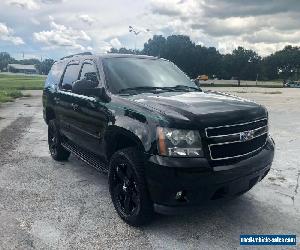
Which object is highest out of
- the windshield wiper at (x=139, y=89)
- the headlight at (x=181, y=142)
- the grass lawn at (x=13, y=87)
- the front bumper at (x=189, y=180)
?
the windshield wiper at (x=139, y=89)

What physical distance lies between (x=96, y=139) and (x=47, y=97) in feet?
9.04

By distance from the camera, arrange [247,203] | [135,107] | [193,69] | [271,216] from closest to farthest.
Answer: [135,107] → [271,216] → [247,203] → [193,69]

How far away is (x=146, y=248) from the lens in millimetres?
3977

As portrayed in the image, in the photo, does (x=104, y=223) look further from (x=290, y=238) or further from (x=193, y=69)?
(x=193, y=69)

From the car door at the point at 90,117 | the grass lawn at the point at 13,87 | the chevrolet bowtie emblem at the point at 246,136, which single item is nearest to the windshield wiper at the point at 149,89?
the car door at the point at 90,117

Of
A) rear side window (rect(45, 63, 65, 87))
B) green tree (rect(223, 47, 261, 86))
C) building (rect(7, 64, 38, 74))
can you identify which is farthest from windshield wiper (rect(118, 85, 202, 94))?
building (rect(7, 64, 38, 74))

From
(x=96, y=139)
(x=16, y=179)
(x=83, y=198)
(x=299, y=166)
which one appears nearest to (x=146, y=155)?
(x=96, y=139)

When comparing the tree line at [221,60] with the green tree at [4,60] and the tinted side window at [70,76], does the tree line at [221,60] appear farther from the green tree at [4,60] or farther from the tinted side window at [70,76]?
the tinted side window at [70,76]

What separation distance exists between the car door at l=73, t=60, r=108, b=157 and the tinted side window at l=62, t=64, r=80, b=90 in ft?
0.86

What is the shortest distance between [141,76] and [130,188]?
5.65ft

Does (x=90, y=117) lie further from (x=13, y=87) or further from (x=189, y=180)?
(x=13, y=87)

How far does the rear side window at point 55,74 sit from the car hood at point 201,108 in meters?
2.81

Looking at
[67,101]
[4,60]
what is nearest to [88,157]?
[67,101]

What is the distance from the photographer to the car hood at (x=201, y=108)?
3.97 m
